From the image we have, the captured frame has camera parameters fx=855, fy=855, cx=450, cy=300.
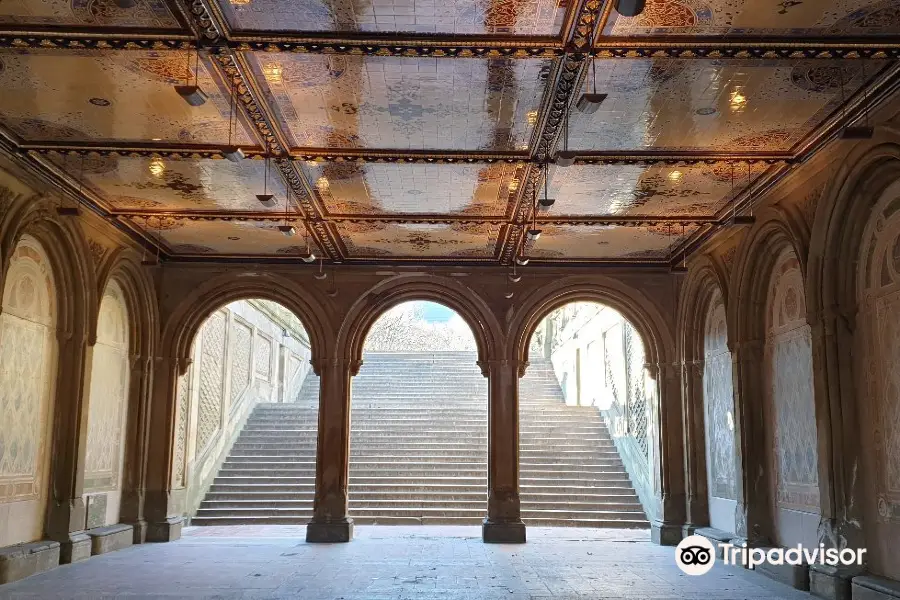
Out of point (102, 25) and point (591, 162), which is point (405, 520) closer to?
point (591, 162)

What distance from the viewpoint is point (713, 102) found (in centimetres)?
748

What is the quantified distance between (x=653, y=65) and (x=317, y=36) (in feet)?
8.61

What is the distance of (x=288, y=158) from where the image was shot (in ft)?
29.2

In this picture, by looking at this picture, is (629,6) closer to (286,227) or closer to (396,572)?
(286,227)

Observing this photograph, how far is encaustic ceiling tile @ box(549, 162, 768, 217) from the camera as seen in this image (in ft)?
30.6

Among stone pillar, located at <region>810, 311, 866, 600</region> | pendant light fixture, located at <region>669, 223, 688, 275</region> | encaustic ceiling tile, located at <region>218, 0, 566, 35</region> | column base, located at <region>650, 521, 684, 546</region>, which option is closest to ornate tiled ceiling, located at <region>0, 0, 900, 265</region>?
encaustic ceiling tile, located at <region>218, 0, 566, 35</region>

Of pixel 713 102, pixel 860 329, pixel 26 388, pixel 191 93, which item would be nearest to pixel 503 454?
pixel 860 329

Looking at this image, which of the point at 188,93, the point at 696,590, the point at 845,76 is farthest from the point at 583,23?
the point at 696,590

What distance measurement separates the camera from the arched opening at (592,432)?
1552 cm

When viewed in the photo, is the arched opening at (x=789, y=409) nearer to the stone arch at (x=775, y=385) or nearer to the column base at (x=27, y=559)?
the stone arch at (x=775, y=385)

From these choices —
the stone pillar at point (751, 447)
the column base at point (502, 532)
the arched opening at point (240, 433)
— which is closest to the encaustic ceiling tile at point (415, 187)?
the stone pillar at point (751, 447)

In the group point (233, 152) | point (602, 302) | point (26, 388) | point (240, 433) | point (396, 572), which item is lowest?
point (396, 572)

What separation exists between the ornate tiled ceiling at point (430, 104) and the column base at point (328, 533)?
182 inches

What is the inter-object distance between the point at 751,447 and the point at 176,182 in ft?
25.3
